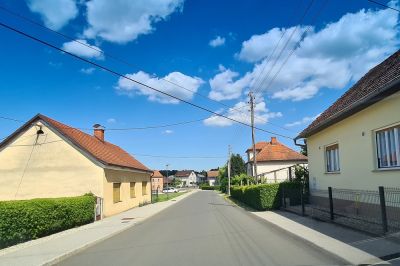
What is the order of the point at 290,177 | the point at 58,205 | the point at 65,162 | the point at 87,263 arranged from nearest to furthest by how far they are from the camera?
the point at 87,263 < the point at 58,205 < the point at 65,162 < the point at 290,177

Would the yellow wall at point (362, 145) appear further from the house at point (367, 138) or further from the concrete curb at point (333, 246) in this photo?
the concrete curb at point (333, 246)

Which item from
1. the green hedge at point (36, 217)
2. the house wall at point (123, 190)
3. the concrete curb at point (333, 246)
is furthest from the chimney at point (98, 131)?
the concrete curb at point (333, 246)

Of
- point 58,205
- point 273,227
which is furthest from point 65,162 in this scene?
point 273,227

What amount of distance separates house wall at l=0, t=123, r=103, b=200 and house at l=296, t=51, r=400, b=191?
1216cm

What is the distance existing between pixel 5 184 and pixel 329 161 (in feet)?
58.2

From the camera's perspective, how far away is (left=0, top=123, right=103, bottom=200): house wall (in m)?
22.9

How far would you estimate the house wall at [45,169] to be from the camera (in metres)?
22.9

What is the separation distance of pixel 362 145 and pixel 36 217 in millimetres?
11493

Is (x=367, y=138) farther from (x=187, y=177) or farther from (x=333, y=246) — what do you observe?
(x=187, y=177)

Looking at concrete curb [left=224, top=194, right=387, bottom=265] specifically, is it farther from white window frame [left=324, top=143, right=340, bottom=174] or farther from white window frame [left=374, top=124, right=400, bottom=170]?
white window frame [left=324, top=143, right=340, bottom=174]

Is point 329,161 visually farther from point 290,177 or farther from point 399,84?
→ point 399,84

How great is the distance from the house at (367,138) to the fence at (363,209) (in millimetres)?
659

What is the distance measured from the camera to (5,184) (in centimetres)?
2403

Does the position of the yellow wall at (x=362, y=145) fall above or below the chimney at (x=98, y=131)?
below
